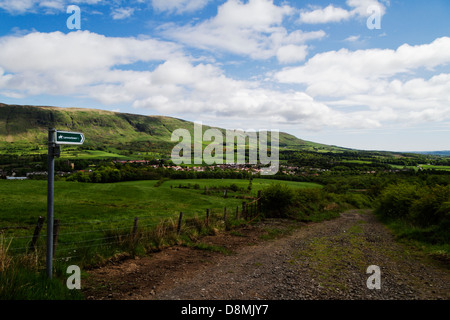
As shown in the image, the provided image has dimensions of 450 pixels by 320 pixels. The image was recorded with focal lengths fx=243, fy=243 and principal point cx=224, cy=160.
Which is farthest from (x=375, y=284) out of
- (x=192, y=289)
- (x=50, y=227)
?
(x=50, y=227)

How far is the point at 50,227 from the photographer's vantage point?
16.7 ft

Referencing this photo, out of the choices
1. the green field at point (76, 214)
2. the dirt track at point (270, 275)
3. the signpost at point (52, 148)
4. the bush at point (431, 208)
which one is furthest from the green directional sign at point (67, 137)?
the bush at point (431, 208)

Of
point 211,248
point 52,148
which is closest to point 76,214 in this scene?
point 211,248

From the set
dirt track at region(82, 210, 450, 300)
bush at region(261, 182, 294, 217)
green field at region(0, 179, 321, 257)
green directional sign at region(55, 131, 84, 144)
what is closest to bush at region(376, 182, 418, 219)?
bush at region(261, 182, 294, 217)

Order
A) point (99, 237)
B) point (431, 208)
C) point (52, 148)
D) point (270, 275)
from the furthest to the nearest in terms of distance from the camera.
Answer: point (431, 208), point (99, 237), point (270, 275), point (52, 148)

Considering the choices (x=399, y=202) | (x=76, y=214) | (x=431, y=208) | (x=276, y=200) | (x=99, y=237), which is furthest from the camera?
(x=76, y=214)

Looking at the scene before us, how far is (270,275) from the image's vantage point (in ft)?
24.4

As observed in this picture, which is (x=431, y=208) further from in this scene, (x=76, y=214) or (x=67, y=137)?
(x=76, y=214)

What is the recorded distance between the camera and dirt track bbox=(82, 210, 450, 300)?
6098 mm

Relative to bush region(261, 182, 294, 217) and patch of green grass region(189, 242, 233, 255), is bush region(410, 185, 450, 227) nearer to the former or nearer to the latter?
bush region(261, 182, 294, 217)

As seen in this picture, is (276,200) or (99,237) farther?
(276,200)

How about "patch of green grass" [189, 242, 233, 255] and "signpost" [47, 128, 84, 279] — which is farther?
"patch of green grass" [189, 242, 233, 255]

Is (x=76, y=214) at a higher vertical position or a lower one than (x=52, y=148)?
lower
